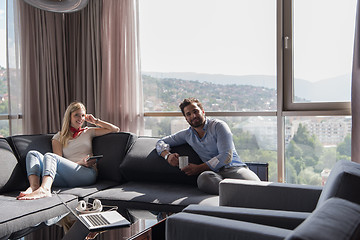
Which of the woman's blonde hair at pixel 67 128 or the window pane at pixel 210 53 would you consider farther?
the window pane at pixel 210 53

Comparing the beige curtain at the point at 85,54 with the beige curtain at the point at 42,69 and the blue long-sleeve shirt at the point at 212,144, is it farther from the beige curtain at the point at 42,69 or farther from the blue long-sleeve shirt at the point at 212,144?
the blue long-sleeve shirt at the point at 212,144

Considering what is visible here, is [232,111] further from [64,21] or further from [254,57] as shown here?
[64,21]

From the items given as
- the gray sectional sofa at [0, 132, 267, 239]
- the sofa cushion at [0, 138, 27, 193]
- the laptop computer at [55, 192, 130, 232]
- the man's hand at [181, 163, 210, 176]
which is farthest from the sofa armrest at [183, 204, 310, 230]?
the sofa cushion at [0, 138, 27, 193]

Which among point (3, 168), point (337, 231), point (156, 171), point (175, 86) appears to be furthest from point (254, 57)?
point (337, 231)

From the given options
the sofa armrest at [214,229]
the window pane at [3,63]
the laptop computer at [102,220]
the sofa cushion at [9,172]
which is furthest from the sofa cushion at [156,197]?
the window pane at [3,63]

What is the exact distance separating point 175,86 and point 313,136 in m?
Answer: 1.60

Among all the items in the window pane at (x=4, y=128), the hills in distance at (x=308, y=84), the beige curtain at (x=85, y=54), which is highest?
the beige curtain at (x=85, y=54)

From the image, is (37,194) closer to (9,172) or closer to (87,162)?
(9,172)

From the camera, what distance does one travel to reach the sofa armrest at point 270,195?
7.28ft

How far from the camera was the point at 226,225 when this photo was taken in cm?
156

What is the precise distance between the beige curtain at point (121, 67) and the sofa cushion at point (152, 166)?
3.52ft

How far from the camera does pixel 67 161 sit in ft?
10.9

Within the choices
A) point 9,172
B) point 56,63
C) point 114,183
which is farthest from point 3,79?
point 114,183

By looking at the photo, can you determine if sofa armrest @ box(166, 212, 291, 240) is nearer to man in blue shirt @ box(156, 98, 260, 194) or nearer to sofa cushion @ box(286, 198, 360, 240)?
sofa cushion @ box(286, 198, 360, 240)
